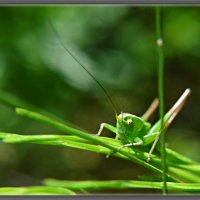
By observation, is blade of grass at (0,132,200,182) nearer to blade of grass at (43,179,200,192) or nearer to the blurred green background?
blade of grass at (43,179,200,192)

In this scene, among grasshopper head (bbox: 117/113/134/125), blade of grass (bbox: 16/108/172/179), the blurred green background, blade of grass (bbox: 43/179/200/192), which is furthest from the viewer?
the blurred green background

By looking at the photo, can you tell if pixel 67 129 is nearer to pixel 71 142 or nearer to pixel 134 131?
pixel 71 142

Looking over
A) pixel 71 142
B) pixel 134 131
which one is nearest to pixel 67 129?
pixel 71 142

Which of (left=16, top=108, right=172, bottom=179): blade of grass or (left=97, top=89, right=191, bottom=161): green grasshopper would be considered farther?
Result: (left=97, top=89, right=191, bottom=161): green grasshopper

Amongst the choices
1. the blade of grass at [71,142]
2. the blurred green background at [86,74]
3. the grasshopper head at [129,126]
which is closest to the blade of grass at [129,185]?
the blade of grass at [71,142]

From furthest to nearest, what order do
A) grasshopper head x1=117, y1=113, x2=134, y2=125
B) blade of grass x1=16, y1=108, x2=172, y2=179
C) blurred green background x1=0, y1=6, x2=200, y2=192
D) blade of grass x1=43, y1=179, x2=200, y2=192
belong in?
blurred green background x1=0, y1=6, x2=200, y2=192
grasshopper head x1=117, y1=113, x2=134, y2=125
blade of grass x1=43, y1=179, x2=200, y2=192
blade of grass x1=16, y1=108, x2=172, y2=179

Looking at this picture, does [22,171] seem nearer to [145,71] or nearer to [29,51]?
[29,51]

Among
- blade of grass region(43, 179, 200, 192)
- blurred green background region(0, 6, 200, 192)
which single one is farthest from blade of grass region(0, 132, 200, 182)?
blurred green background region(0, 6, 200, 192)

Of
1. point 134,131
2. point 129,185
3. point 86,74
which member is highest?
point 86,74
